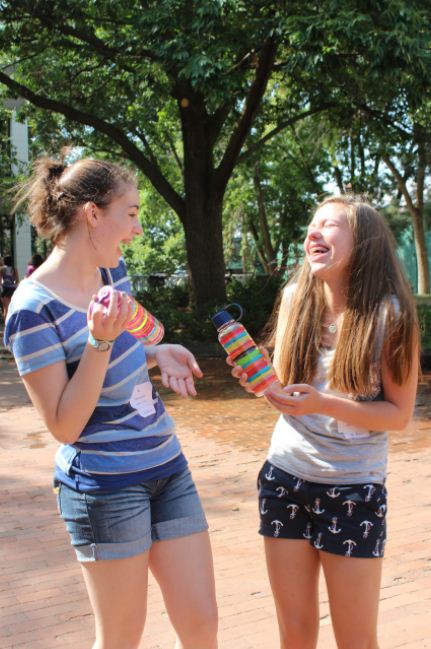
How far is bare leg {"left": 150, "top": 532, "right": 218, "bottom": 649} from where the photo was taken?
215cm

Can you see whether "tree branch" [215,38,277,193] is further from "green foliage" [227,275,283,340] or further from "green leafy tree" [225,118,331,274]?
"green leafy tree" [225,118,331,274]

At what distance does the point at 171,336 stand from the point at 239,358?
11103 millimetres

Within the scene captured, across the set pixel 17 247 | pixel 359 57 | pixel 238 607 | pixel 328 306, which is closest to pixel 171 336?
pixel 359 57

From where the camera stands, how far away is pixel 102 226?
2164 mm

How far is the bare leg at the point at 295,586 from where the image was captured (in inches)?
91.4

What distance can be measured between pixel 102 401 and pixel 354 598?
3.26 ft

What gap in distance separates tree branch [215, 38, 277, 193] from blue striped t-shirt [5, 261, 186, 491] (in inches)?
403

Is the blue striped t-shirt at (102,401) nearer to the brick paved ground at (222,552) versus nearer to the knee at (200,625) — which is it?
the knee at (200,625)

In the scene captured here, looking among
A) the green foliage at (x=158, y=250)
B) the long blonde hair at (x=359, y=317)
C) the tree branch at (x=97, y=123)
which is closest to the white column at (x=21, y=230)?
the green foliage at (x=158, y=250)

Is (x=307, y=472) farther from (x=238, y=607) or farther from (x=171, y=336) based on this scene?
(x=171, y=336)

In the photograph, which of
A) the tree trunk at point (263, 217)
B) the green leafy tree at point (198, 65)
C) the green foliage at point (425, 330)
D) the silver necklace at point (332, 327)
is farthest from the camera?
the tree trunk at point (263, 217)

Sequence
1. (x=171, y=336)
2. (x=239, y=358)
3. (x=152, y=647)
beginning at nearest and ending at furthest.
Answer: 1. (x=239, y=358)
2. (x=152, y=647)
3. (x=171, y=336)

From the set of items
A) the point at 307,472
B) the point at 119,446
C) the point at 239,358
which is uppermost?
the point at 239,358

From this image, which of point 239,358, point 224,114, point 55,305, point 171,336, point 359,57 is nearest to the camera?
point 55,305
